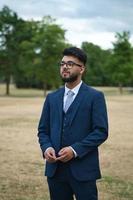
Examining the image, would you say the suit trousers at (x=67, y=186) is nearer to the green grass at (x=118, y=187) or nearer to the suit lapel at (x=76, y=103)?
the suit lapel at (x=76, y=103)

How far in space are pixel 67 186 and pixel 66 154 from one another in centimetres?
39

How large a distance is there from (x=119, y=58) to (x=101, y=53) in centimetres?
2910

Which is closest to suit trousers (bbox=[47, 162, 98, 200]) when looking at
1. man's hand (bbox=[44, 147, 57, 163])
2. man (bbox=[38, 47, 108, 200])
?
man (bbox=[38, 47, 108, 200])

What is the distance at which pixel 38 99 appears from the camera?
47438mm

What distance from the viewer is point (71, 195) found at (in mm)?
4062

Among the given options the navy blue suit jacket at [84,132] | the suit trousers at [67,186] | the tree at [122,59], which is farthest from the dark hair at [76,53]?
the tree at [122,59]

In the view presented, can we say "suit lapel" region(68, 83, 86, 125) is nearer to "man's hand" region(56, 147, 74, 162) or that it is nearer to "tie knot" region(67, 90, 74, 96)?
"tie knot" region(67, 90, 74, 96)

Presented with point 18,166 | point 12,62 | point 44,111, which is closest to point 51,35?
point 12,62

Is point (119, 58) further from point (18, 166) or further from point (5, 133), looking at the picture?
point (18, 166)

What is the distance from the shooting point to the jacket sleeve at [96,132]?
3.82 m

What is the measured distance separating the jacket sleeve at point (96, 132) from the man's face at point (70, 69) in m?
0.25

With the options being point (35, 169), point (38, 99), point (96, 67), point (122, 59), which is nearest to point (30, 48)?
point (38, 99)

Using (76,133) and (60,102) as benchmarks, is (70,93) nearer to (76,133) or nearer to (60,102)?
(60,102)

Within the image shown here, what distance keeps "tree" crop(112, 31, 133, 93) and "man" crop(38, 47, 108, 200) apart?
66083 millimetres
